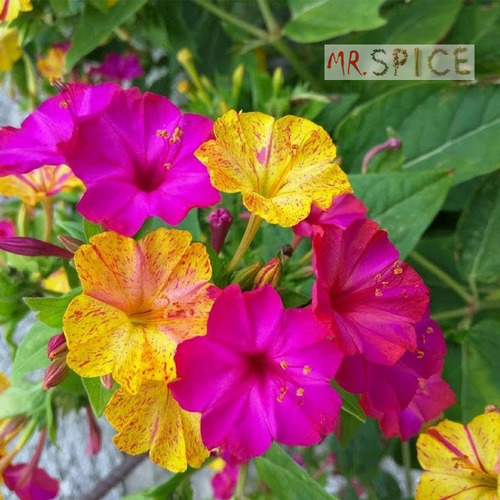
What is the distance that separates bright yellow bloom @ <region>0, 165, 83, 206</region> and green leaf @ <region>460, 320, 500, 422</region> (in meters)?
0.51

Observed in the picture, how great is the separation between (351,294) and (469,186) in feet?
1.56

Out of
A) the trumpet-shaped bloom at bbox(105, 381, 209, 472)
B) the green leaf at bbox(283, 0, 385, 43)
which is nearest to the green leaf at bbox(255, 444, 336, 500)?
the trumpet-shaped bloom at bbox(105, 381, 209, 472)

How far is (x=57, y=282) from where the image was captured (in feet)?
2.52

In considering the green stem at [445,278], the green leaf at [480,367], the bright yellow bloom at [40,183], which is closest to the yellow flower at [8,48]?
the bright yellow bloom at [40,183]

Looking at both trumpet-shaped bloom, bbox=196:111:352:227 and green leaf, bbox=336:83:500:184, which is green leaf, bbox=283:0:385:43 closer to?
green leaf, bbox=336:83:500:184

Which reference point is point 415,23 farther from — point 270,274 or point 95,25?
point 270,274

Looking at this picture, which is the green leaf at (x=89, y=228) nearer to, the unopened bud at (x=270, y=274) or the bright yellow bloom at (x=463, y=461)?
the unopened bud at (x=270, y=274)

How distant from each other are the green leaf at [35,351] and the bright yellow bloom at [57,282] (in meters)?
0.16

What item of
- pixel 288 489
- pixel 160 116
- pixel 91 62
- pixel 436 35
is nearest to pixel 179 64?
pixel 91 62

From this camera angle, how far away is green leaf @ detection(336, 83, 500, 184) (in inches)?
32.2

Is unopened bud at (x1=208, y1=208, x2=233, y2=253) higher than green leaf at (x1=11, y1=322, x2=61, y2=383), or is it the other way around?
unopened bud at (x1=208, y1=208, x2=233, y2=253)

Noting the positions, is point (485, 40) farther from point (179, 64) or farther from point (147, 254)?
point (147, 254)

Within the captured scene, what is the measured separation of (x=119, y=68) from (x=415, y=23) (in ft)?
1.57

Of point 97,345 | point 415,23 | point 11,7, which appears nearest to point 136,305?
point 97,345
